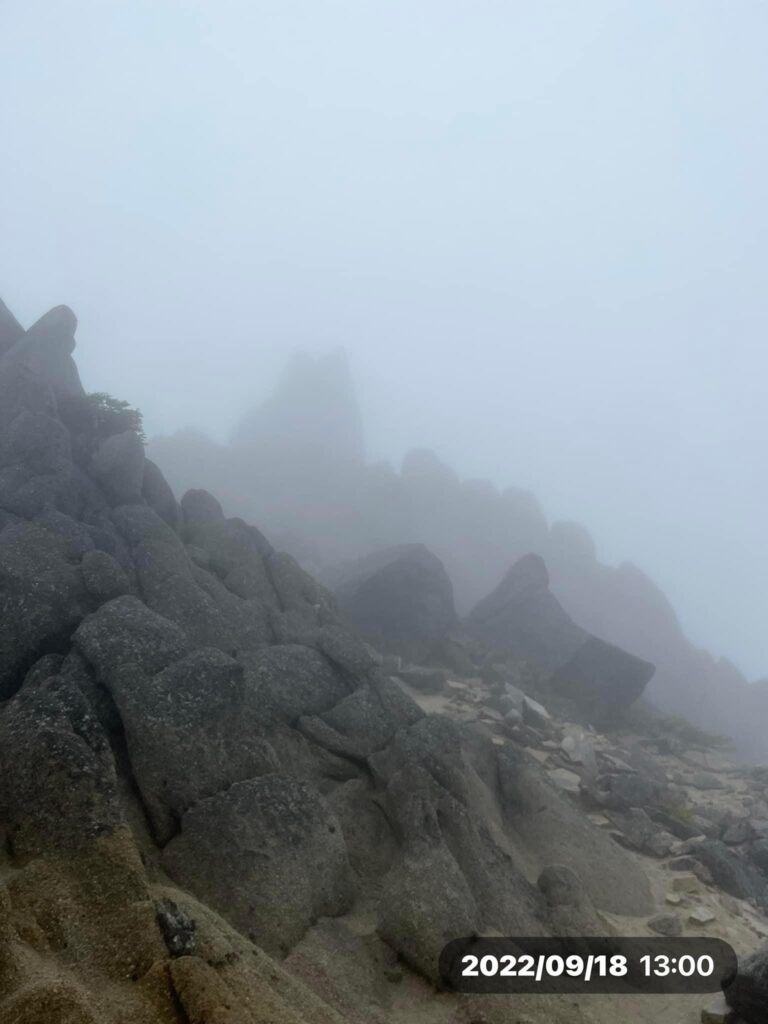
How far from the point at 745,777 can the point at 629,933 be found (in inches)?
916

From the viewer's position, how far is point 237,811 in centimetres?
1459

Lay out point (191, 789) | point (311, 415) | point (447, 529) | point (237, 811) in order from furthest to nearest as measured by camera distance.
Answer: point (311, 415) < point (447, 529) < point (191, 789) < point (237, 811)

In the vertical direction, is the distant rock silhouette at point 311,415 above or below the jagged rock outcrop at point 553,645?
above

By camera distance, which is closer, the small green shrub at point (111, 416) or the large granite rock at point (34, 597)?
the large granite rock at point (34, 597)

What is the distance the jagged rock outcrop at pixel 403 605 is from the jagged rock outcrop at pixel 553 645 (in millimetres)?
5769

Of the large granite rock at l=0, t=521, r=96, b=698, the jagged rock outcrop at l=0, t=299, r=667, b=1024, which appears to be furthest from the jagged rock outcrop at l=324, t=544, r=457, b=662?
the large granite rock at l=0, t=521, r=96, b=698

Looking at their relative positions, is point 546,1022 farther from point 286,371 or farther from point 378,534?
point 286,371

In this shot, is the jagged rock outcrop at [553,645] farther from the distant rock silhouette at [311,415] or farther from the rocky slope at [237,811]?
the distant rock silhouette at [311,415]

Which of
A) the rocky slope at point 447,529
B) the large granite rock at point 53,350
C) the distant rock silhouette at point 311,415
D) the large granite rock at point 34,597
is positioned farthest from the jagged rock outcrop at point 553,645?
the distant rock silhouette at point 311,415

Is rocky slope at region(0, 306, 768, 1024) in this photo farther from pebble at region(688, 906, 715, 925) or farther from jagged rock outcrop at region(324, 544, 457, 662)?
jagged rock outcrop at region(324, 544, 457, 662)
